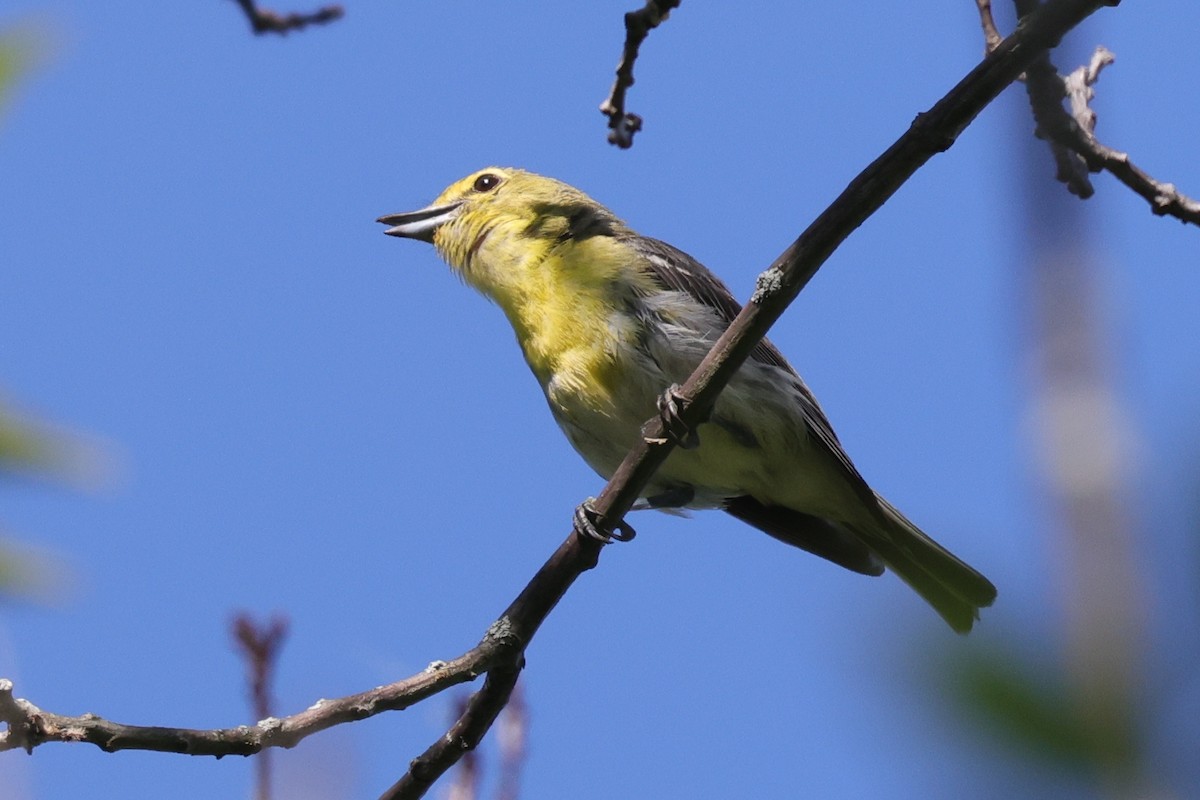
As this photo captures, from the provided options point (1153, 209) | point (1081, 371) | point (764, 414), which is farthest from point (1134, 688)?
point (764, 414)

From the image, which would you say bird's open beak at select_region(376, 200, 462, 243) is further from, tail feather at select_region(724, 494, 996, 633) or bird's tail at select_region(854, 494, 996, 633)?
bird's tail at select_region(854, 494, 996, 633)

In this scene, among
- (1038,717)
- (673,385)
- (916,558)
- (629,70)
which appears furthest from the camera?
(916,558)

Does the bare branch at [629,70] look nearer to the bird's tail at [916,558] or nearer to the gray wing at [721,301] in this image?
the gray wing at [721,301]

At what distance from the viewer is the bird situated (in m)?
5.66

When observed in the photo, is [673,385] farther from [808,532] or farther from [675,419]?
[675,419]

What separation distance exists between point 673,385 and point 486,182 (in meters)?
2.37

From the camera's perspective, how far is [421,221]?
7.10 meters

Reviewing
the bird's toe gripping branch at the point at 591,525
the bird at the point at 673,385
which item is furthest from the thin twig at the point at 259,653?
the bird at the point at 673,385

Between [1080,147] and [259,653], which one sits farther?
[1080,147]

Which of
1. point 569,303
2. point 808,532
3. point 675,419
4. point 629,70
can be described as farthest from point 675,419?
point 808,532

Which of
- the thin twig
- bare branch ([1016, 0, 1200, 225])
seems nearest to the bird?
bare branch ([1016, 0, 1200, 225])

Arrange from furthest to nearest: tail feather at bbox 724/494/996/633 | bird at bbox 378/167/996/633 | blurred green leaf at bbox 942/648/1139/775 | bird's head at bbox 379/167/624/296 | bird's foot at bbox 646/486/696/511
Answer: bird's head at bbox 379/167/624/296 < bird's foot at bbox 646/486/696/511 < tail feather at bbox 724/494/996/633 < bird at bbox 378/167/996/633 < blurred green leaf at bbox 942/648/1139/775

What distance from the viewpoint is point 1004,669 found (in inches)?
35.9

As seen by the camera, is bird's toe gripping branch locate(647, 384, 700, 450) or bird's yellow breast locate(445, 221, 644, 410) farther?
bird's yellow breast locate(445, 221, 644, 410)
